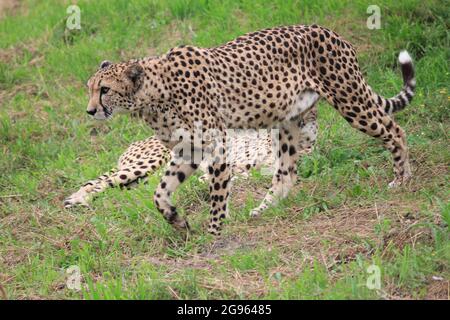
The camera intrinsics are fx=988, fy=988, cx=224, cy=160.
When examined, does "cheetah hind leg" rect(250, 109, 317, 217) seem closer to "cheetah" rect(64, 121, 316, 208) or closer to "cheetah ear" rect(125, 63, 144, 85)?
"cheetah" rect(64, 121, 316, 208)

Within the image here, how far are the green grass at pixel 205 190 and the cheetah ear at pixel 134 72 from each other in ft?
3.34

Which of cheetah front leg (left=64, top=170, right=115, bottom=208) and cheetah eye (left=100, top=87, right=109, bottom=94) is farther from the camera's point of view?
cheetah front leg (left=64, top=170, right=115, bottom=208)

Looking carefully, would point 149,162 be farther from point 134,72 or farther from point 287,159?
point 134,72

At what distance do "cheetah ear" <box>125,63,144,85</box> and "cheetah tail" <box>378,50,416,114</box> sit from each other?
6.98 ft

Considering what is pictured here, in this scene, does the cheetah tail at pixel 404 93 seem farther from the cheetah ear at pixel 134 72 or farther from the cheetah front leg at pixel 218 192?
the cheetah ear at pixel 134 72

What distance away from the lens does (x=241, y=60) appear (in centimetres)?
782

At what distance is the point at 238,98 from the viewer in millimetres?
7727

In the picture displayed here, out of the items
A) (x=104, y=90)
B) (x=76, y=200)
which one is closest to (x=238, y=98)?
(x=104, y=90)

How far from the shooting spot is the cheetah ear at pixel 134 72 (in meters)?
7.40

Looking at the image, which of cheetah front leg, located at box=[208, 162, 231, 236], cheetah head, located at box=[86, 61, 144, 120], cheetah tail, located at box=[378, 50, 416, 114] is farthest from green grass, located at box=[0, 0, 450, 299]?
cheetah head, located at box=[86, 61, 144, 120]

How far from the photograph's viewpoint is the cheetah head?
741 cm

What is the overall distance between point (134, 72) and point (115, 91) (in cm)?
20
